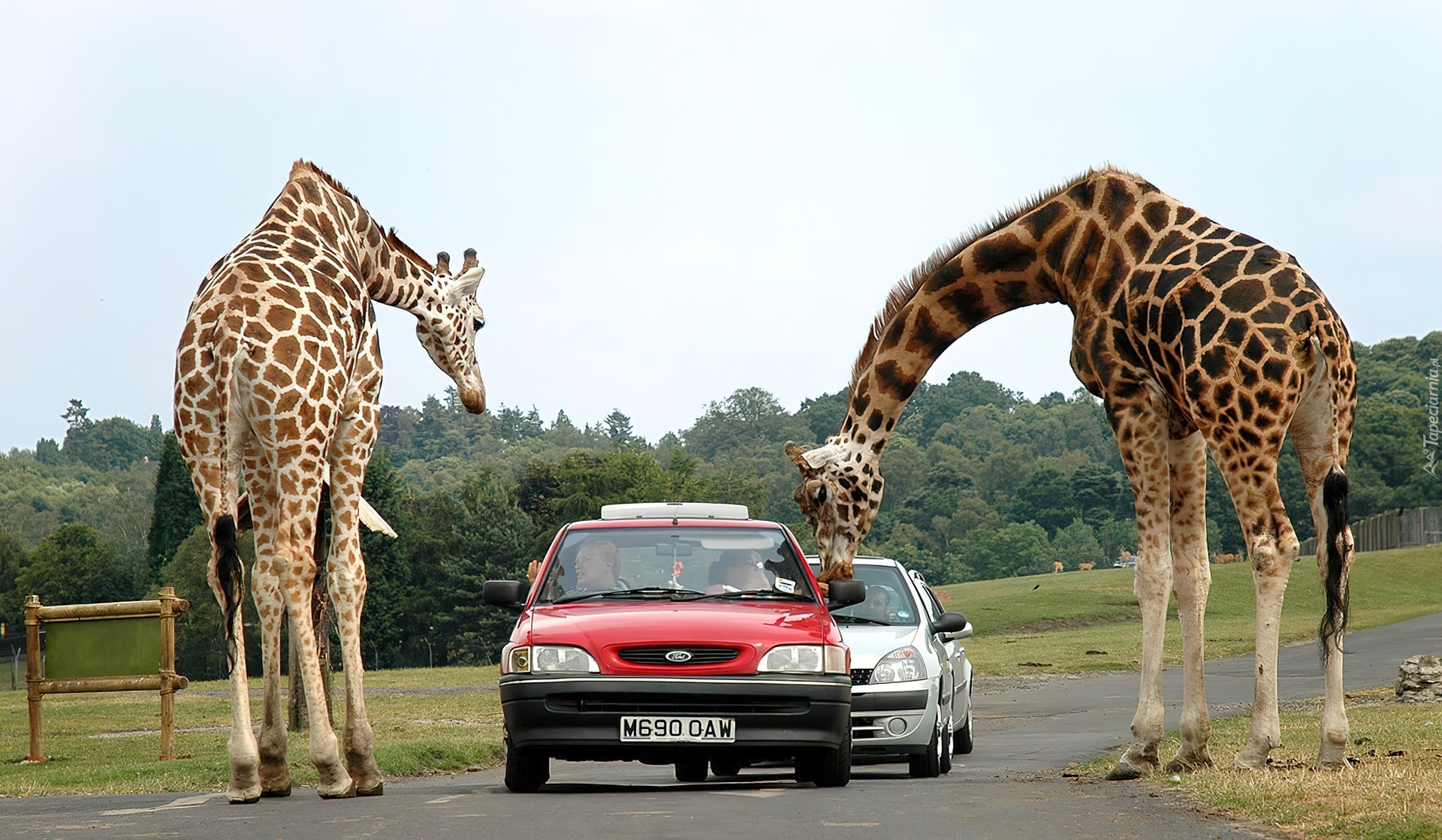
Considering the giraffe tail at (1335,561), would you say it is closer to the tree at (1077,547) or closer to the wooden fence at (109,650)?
the wooden fence at (109,650)

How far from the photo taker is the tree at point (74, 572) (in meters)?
93.9

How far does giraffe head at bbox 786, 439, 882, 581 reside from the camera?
1582 cm

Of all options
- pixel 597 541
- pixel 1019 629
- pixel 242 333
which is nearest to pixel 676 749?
pixel 597 541

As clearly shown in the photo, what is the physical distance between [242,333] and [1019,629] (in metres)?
49.6

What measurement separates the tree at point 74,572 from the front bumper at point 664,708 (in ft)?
293

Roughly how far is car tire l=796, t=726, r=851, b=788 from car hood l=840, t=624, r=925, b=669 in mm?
2672

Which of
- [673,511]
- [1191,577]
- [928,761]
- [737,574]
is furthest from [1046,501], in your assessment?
[737,574]

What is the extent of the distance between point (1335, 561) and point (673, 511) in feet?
16.2

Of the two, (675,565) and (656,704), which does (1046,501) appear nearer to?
(675,565)

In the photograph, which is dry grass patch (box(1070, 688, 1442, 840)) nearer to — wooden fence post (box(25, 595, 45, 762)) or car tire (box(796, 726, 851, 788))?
car tire (box(796, 726, 851, 788))

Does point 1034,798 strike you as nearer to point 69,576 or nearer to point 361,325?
point 361,325

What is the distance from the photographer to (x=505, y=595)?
1138 cm

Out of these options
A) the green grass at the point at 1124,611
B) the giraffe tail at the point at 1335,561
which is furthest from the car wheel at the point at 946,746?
the green grass at the point at 1124,611

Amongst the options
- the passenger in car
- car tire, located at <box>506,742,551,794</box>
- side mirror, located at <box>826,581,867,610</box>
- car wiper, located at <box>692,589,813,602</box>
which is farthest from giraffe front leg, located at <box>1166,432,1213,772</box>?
car tire, located at <box>506,742,551,794</box>
